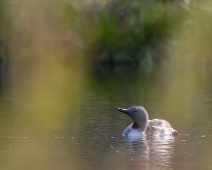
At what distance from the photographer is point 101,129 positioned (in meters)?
14.1

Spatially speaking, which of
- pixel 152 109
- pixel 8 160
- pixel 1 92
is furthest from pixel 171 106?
pixel 8 160

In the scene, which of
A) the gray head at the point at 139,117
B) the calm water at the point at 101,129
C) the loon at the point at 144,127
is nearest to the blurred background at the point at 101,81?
the calm water at the point at 101,129

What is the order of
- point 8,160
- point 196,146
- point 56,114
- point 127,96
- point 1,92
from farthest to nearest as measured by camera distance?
point 1,92, point 127,96, point 56,114, point 196,146, point 8,160

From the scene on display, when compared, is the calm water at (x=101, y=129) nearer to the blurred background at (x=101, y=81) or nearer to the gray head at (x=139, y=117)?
the blurred background at (x=101, y=81)

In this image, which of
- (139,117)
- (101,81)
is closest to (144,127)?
(139,117)

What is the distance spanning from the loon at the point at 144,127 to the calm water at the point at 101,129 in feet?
0.76

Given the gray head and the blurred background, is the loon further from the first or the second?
the blurred background

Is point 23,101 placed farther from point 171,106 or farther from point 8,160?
point 8,160

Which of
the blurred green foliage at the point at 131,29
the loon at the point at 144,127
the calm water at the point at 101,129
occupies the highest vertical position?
the blurred green foliage at the point at 131,29

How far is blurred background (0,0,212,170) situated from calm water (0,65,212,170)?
0.05 feet

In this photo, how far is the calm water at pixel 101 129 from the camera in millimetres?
11016

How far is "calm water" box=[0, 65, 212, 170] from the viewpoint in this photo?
11.0m

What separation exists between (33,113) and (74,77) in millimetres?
12165

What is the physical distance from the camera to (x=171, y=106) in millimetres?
18672
